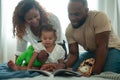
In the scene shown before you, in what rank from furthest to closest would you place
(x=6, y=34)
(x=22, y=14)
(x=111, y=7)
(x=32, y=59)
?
(x=111, y=7), (x=6, y=34), (x=22, y=14), (x=32, y=59)

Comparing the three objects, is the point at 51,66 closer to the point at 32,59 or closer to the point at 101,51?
the point at 32,59

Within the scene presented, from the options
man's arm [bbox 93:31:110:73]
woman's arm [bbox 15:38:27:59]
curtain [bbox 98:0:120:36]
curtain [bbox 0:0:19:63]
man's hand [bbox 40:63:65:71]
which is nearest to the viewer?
man's arm [bbox 93:31:110:73]

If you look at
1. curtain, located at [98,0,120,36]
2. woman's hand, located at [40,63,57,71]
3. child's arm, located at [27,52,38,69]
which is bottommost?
woman's hand, located at [40,63,57,71]

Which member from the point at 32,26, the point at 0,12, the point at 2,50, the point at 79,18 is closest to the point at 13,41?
the point at 2,50

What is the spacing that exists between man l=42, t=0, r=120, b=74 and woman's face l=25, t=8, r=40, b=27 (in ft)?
0.81

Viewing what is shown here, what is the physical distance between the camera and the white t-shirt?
5.49 feet

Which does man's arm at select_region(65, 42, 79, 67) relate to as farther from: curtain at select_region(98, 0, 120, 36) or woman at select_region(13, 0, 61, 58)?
curtain at select_region(98, 0, 120, 36)

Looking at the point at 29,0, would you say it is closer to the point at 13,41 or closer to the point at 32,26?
the point at 32,26

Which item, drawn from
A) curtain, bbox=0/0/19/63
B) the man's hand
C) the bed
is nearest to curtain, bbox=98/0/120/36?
curtain, bbox=0/0/19/63

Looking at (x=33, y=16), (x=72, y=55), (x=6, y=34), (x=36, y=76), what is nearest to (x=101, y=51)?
(x=72, y=55)

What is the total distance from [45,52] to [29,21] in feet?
0.85

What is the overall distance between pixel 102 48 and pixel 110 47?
12cm

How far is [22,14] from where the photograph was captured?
5.72 ft

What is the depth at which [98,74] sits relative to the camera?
1381mm
